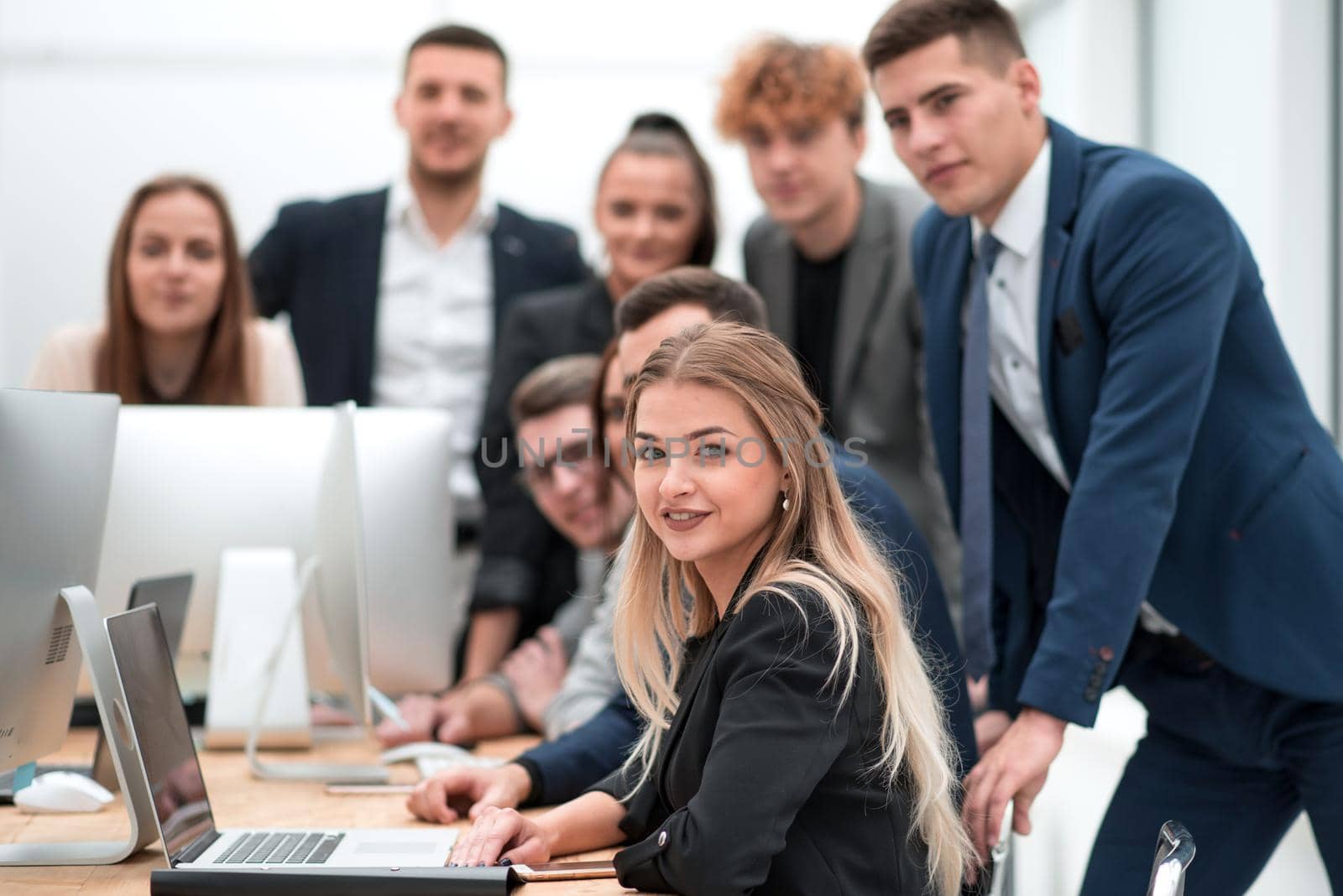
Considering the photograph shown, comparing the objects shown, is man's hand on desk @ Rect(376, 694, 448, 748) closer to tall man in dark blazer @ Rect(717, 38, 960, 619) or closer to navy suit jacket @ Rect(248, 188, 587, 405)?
tall man in dark blazer @ Rect(717, 38, 960, 619)

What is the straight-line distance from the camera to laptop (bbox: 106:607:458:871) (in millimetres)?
1369

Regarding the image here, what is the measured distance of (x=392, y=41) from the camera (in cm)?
483

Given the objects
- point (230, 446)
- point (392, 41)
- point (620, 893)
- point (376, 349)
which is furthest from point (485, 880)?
point (392, 41)

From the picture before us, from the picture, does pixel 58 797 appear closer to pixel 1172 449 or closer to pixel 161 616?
pixel 161 616

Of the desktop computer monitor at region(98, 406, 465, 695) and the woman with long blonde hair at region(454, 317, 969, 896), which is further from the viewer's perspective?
the desktop computer monitor at region(98, 406, 465, 695)

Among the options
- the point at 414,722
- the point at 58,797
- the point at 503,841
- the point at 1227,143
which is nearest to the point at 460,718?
the point at 414,722

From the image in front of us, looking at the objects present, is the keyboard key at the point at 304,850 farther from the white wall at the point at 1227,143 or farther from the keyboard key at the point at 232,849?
the white wall at the point at 1227,143

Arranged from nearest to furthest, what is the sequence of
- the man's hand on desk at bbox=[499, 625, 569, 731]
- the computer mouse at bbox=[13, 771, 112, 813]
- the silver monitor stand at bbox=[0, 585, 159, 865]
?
the silver monitor stand at bbox=[0, 585, 159, 865] → the computer mouse at bbox=[13, 771, 112, 813] → the man's hand on desk at bbox=[499, 625, 569, 731]

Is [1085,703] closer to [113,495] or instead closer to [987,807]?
[987,807]

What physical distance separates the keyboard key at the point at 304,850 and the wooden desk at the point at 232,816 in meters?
0.11

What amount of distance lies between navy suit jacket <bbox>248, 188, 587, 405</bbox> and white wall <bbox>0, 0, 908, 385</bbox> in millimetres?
1428

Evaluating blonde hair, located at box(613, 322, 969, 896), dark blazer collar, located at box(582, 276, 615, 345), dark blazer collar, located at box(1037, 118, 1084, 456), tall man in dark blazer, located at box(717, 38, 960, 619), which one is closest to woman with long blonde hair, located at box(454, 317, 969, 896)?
blonde hair, located at box(613, 322, 969, 896)

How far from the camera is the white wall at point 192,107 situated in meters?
4.80

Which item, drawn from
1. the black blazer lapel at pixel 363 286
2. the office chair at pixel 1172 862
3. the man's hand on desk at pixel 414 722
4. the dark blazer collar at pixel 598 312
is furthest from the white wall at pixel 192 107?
the office chair at pixel 1172 862
